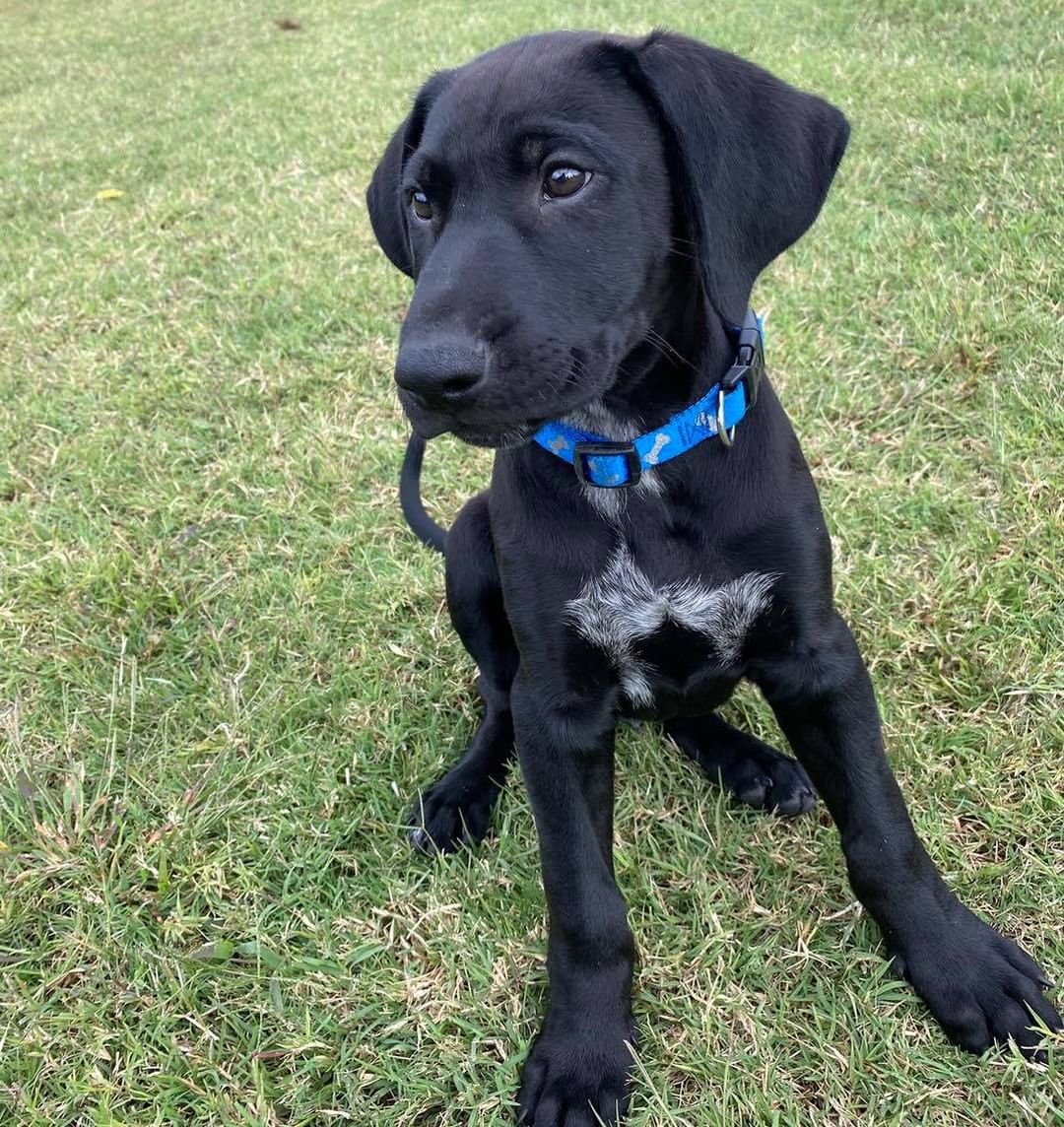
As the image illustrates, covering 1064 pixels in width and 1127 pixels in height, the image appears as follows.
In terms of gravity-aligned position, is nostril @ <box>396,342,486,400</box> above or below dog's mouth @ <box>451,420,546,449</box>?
above

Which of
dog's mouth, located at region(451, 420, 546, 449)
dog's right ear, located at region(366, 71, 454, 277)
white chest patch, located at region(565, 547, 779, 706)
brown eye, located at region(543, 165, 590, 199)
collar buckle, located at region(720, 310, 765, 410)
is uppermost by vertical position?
brown eye, located at region(543, 165, 590, 199)

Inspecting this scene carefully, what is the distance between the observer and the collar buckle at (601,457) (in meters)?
1.96

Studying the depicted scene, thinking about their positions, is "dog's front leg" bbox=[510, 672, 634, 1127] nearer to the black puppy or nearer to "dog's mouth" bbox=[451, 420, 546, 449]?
the black puppy

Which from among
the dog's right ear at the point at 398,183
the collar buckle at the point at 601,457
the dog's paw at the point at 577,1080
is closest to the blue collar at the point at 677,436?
the collar buckle at the point at 601,457

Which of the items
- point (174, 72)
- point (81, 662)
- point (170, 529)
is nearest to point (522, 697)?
point (81, 662)

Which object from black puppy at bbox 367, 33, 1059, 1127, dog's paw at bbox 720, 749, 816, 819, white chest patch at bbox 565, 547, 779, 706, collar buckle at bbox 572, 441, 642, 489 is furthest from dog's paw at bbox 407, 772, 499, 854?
collar buckle at bbox 572, 441, 642, 489

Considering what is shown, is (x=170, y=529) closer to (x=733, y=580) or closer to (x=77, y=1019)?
(x=77, y=1019)

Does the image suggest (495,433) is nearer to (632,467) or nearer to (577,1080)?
(632,467)

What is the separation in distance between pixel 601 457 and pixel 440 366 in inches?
18.5

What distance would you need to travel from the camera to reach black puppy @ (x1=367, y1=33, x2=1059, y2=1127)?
180 cm

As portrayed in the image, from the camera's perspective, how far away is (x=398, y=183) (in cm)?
232

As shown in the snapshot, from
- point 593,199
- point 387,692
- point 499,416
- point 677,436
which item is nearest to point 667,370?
point 677,436

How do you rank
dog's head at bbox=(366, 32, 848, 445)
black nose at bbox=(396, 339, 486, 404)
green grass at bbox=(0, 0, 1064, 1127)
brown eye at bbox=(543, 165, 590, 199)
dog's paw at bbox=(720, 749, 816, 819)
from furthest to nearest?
dog's paw at bbox=(720, 749, 816, 819)
green grass at bbox=(0, 0, 1064, 1127)
brown eye at bbox=(543, 165, 590, 199)
dog's head at bbox=(366, 32, 848, 445)
black nose at bbox=(396, 339, 486, 404)

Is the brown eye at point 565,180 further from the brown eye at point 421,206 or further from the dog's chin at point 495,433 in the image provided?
the dog's chin at point 495,433
